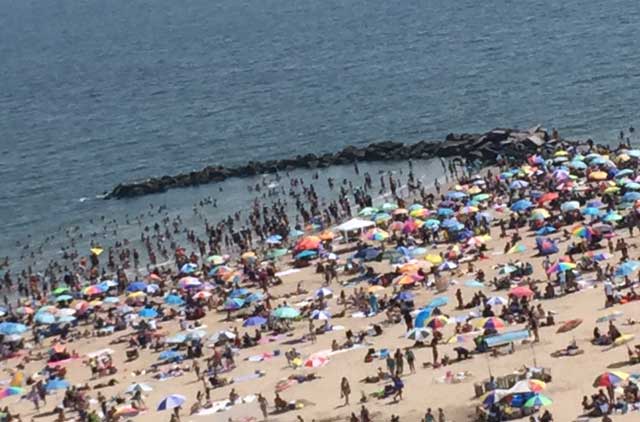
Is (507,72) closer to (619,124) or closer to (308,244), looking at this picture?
(619,124)

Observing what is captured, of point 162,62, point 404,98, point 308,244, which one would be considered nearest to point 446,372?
point 308,244

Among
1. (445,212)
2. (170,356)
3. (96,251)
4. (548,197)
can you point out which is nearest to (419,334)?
(170,356)

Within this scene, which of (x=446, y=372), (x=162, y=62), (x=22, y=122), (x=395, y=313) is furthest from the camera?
(x=162, y=62)

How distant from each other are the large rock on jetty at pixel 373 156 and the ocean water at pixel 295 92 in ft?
6.36

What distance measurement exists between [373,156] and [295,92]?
108 feet

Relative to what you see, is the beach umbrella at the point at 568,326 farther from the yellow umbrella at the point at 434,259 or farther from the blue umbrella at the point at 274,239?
the blue umbrella at the point at 274,239

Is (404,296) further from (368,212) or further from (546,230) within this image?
(368,212)

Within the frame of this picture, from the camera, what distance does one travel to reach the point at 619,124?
76812 millimetres

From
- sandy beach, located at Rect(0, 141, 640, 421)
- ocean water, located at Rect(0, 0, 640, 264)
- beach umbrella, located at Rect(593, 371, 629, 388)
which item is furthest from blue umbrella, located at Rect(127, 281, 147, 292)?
beach umbrella, located at Rect(593, 371, 629, 388)

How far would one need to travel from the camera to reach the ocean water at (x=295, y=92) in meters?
83.7

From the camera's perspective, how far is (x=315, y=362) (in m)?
40.0

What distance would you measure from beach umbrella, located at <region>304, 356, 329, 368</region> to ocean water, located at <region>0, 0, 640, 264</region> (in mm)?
30234

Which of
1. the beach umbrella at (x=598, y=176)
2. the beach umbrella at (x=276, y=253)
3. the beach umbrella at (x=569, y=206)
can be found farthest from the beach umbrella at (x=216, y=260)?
the beach umbrella at (x=598, y=176)

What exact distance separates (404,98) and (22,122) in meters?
39.5
